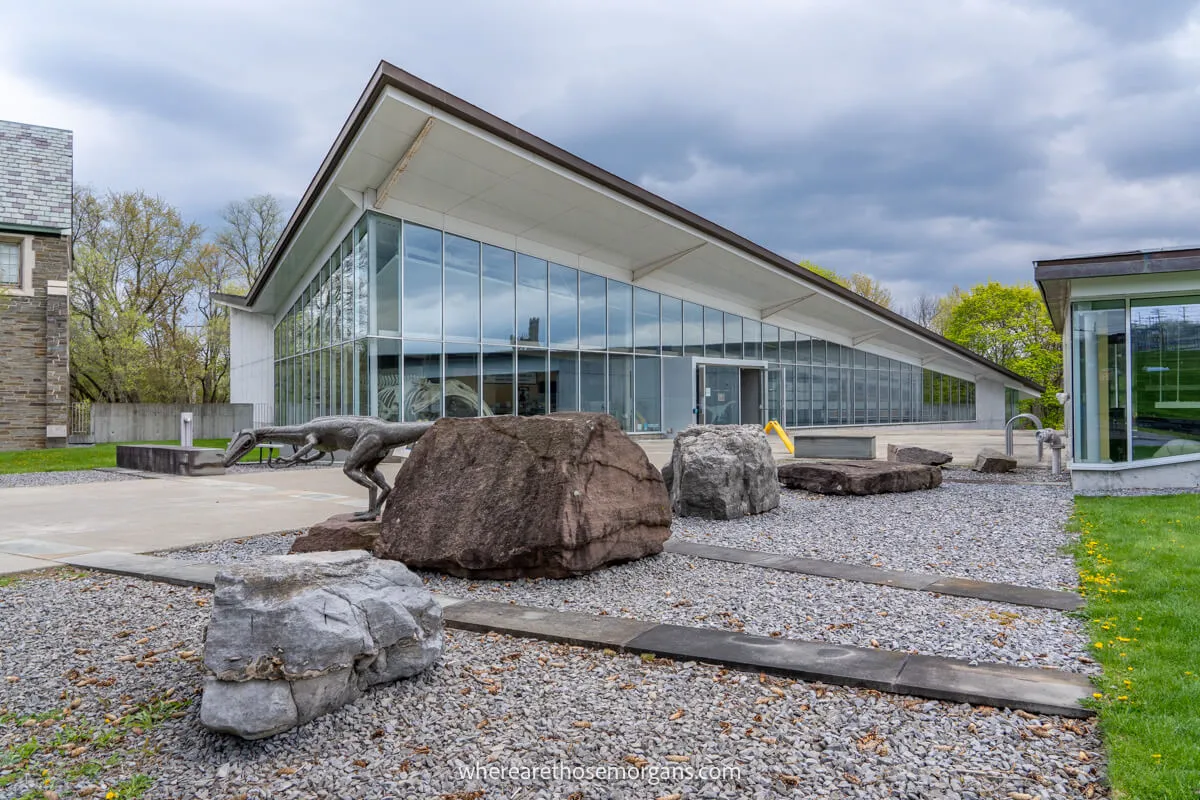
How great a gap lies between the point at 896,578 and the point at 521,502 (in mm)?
2965

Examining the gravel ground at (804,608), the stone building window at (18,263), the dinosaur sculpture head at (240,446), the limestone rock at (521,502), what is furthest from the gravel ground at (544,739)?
the stone building window at (18,263)

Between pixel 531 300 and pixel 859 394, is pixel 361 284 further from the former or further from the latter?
pixel 859 394

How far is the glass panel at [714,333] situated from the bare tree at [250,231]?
25.2 m

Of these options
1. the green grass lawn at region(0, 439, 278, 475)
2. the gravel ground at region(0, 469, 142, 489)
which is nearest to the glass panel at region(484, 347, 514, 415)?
the green grass lawn at region(0, 439, 278, 475)

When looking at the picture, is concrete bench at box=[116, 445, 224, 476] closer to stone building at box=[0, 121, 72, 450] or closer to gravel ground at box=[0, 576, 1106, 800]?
stone building at box=[0, 121, 72, 450]

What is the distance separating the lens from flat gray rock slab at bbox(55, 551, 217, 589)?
17.8 feet

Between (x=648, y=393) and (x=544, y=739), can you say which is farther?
(x=648, y=393)

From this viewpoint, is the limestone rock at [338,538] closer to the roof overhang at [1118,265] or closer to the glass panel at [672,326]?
the roof overhang at [1118,265]

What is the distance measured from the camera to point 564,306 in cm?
2105

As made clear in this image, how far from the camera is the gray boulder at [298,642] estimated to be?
9.20 ft

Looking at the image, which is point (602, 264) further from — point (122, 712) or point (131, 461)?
point (122, 712)

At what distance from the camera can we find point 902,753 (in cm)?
276

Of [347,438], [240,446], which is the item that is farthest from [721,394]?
[240,446]

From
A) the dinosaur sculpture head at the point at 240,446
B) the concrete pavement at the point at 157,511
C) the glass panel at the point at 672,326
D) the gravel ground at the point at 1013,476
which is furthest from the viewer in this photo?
the glass panel at the point at 672,326
